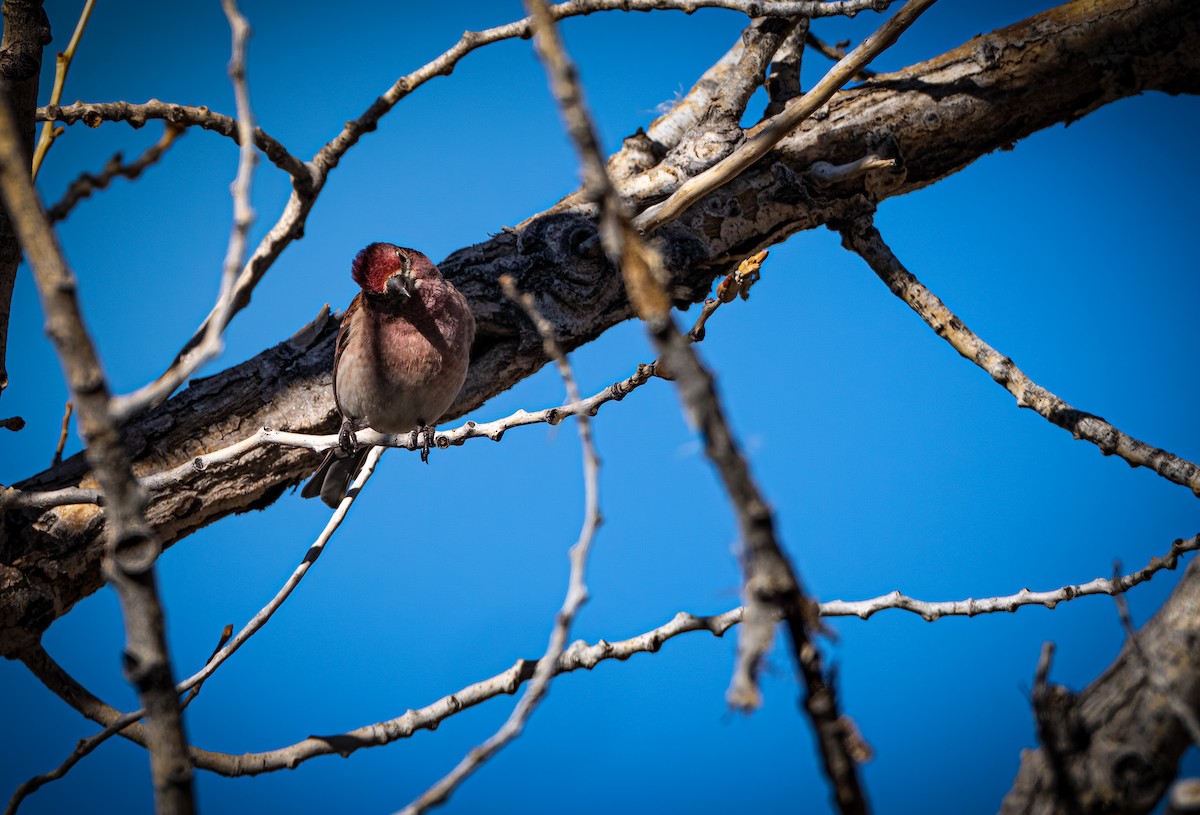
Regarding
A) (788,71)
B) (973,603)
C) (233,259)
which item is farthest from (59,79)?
(973,603)

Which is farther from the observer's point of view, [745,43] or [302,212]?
[745,43]

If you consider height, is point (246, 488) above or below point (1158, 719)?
above

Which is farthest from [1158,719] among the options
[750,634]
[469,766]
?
[469,766]

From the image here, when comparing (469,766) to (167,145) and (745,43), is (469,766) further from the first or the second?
(745,43)

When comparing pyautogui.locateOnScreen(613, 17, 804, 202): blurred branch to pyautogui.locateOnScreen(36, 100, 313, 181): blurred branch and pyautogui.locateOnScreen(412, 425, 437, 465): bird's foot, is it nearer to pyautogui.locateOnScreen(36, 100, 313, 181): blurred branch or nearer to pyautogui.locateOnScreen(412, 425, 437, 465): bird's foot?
pyautogui.locateOnScreen(412, 425, 437, 465): bird's foot

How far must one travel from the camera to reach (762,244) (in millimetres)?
3648

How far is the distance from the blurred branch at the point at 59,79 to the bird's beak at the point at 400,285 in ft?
3.85

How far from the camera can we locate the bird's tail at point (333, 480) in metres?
3.59

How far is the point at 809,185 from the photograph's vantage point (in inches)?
142

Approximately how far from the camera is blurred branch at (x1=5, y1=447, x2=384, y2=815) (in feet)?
6.98

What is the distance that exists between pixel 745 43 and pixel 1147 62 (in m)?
1.54

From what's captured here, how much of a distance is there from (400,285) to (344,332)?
0.34 metres

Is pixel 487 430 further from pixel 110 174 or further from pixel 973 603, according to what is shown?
pixel 110 174

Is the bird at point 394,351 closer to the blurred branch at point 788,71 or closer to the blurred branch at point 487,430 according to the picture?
the blurred branch at point 487,430
